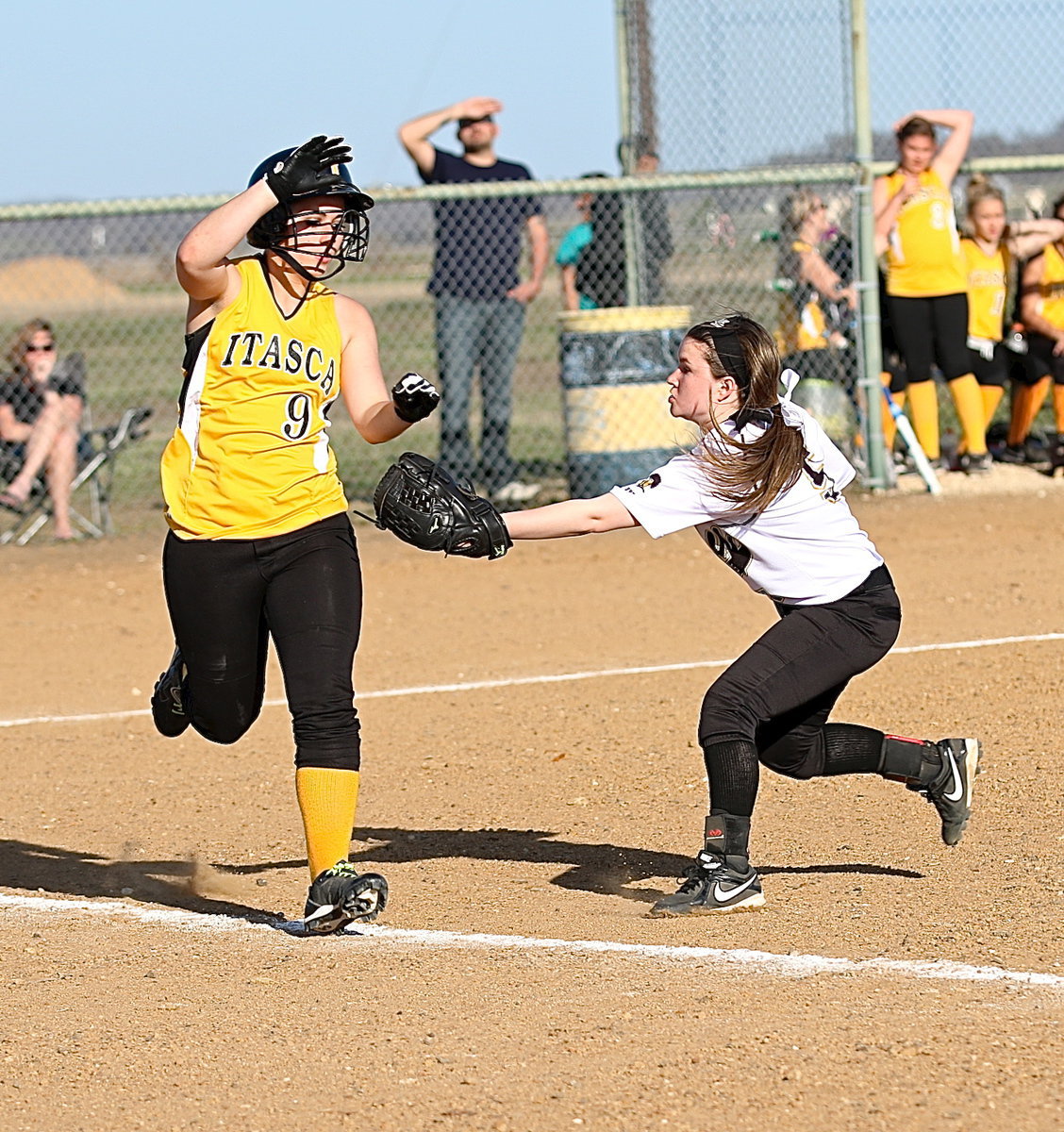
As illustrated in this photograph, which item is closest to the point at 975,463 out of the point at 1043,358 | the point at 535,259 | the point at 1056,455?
the point at 1056,455

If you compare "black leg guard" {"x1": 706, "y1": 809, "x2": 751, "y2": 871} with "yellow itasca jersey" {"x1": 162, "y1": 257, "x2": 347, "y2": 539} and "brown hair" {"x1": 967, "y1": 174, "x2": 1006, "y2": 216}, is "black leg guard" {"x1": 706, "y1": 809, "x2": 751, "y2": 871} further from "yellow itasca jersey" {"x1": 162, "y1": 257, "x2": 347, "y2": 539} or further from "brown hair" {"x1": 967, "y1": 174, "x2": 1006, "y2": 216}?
"brown hair" {"x1": 967, "y1": 174, "x2": 1006, "y2": 216}

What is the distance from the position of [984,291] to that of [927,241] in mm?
812

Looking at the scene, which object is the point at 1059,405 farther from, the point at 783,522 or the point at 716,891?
the point at 716,891

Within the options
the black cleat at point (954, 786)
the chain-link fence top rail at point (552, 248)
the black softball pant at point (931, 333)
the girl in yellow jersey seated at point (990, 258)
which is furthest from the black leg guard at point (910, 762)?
the girl in yellow jersey seated at point (990, 258)

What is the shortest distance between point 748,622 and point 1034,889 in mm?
4225

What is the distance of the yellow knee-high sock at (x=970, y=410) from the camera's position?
12273 millimetres

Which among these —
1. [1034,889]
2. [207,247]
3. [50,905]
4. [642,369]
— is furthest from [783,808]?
[642,369]

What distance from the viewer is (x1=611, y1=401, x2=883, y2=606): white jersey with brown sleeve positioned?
462 centimetres

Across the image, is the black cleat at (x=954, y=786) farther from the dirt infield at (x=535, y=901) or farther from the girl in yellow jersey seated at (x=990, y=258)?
the girl in yellow jersey seated at (x=990, y=258)

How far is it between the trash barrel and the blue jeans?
40cm

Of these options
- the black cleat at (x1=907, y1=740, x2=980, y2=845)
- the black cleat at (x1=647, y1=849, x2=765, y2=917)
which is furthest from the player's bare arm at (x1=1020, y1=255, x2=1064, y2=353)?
the black cleat at (x1=647, y1=849, x2=765, y2=917)

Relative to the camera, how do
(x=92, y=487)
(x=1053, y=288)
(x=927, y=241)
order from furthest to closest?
1. (x=1053, y=288)
2. (x=92, y=487)
3. (x=927, y=241)

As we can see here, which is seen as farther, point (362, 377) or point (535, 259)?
point (535, 259)

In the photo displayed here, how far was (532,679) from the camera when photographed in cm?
806
